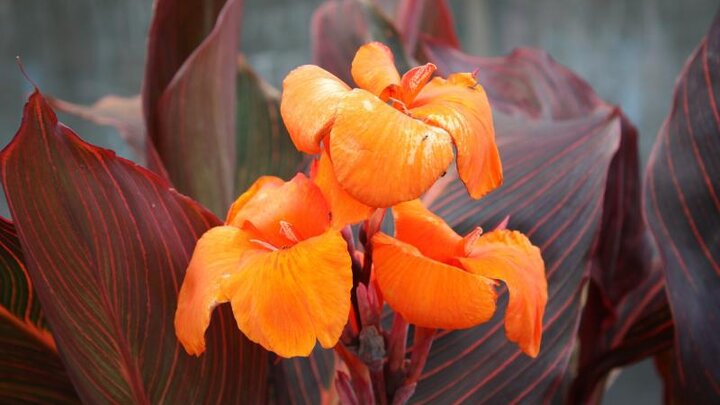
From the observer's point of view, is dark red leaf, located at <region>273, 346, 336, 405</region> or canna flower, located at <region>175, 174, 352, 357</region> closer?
canna flower, located at <region>175, 174, 352, 357</region>

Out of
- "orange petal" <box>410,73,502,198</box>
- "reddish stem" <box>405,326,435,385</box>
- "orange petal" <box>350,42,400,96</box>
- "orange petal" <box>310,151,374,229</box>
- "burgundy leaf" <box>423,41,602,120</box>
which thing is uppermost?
"orange petal" <box>350,42,400,96</box>

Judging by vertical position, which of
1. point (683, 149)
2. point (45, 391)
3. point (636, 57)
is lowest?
point (636, 57)

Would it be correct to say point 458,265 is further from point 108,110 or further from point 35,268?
point 108,110

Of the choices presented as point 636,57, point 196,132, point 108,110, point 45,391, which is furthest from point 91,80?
point 636,57

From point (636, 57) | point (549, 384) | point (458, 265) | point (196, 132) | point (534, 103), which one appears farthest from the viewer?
point (636, 57)

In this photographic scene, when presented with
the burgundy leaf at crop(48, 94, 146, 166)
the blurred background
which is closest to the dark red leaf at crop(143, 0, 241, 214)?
the burgundy leaf at crop(48, 94, 146, 166)

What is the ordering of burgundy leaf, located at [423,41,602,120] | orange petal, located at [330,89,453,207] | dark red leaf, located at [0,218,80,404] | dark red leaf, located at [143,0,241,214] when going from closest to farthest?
orange petal, located at [330,89,453,207] → dark red leaf, located at [0,218,80,404] → dark red leaf, located at [143,0,241,214] → burgundy leaf, located at [423,41,602,120]

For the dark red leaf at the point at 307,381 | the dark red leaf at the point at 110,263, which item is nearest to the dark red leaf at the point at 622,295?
the dark red leaf at the point at 307,381

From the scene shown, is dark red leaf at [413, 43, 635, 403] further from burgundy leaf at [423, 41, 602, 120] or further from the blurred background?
the blurred background
